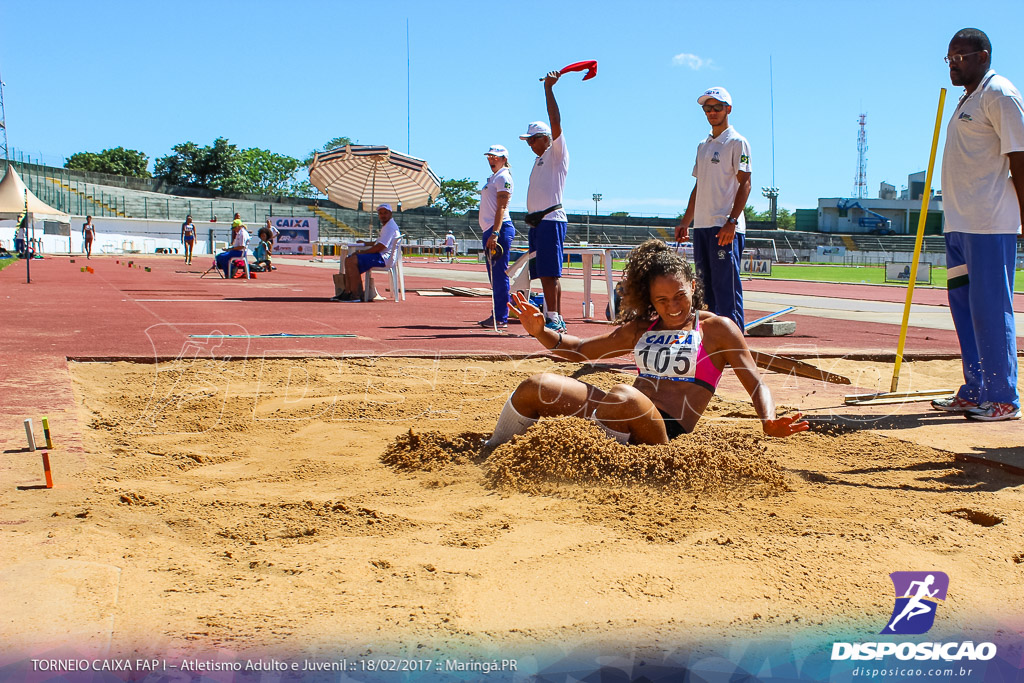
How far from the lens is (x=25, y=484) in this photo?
10.6 feet

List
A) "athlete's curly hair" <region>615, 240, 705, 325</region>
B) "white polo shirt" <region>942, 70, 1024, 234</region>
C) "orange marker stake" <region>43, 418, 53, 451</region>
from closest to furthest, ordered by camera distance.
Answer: "orange marker stake" <region>43, 418, 53, 451</region> → "athlete's curly hair" <region>615, 240, 705, 325</region> → "white polo shirt" <region>942, 70, 1024, 234</region>

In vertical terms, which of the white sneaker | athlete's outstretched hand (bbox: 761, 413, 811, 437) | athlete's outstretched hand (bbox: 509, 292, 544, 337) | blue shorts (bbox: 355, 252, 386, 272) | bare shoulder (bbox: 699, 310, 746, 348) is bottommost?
the white sneaker

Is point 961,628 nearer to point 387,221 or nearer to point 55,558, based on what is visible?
point 55,558

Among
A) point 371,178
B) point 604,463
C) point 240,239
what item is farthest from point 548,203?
point 240,239

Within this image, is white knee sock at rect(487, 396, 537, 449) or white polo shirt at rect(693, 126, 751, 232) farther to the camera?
white polo shirt at rect(693, 126, 751, 232)

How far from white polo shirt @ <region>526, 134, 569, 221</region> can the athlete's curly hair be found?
4237 millimetres

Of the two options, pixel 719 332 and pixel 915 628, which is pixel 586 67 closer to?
pixel 719 332

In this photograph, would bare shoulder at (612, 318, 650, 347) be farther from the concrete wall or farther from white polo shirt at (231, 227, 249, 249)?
the concrete wall

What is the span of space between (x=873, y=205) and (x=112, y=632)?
103 meters

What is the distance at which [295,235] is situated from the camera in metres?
60.0

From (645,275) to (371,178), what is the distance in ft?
48.1

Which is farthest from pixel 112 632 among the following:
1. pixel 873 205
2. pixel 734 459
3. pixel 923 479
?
pixel 873 205

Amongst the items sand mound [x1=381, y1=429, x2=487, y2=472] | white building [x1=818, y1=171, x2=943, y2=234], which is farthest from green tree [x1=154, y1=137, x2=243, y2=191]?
sand mound [x1=381, y1=429, x2=487, y2=472]

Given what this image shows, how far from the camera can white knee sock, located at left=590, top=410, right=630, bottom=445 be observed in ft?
12.5
